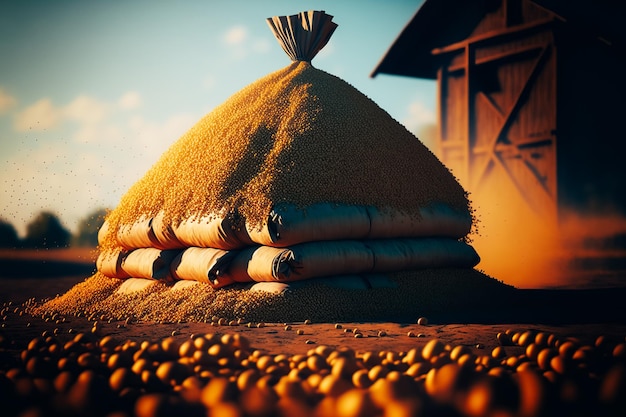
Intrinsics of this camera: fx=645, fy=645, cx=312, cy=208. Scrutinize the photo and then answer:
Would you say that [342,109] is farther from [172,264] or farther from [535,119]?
[535,119]

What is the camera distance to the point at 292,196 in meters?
5.09

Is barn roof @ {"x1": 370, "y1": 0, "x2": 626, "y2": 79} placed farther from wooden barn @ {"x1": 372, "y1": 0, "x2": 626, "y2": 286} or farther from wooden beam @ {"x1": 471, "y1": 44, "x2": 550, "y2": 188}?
wooden beam @ {"x1": 471, "y1": 44, "x2": 550, "y2": 188}

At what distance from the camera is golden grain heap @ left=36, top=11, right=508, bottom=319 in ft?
16.3

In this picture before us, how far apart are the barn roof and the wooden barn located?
2cm

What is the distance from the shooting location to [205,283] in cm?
532

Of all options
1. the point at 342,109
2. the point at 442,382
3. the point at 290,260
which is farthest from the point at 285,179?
the point at 442,382

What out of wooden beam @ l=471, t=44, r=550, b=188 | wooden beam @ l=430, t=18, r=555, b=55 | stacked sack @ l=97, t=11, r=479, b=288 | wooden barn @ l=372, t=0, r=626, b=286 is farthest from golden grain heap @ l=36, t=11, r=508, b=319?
wooden beam @ l=430, t=18, r=555, b=55

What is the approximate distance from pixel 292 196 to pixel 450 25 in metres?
6.55

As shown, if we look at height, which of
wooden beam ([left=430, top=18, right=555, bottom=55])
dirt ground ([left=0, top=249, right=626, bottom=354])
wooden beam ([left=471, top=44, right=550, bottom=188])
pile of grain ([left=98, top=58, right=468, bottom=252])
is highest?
wooden beam ([left=430, top=18, right=555, bottom=55])

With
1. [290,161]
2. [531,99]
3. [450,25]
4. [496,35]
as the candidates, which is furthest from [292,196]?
[450,25]

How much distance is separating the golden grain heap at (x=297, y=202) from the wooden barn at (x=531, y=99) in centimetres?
310

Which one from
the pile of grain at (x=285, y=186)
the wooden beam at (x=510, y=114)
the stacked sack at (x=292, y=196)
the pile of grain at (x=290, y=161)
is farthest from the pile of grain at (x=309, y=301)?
the wooden beam at (x=510, y=114)

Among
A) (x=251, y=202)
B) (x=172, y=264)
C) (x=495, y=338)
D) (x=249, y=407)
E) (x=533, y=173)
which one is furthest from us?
(x=533, y=173)

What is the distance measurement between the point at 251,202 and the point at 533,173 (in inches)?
214
